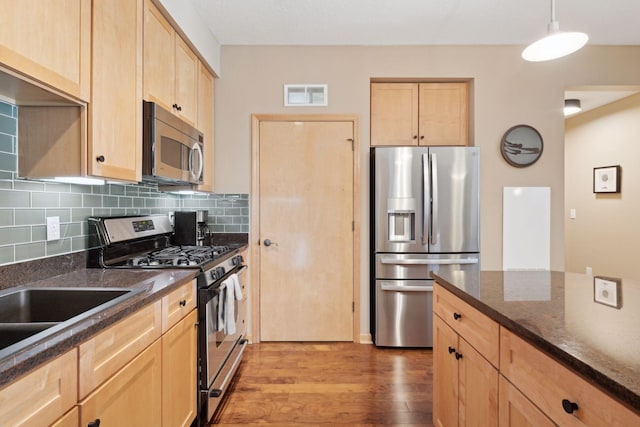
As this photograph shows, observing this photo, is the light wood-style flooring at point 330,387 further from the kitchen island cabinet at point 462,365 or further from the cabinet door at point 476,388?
the cabinet door at point 476,388

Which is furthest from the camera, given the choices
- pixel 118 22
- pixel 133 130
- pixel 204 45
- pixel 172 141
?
pixel 204 45

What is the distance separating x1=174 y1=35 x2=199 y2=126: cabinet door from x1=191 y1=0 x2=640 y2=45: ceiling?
0.39m

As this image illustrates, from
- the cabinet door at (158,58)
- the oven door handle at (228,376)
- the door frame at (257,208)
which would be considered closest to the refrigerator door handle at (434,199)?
the door frame at (257,208)

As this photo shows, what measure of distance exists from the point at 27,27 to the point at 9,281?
0.97 meters

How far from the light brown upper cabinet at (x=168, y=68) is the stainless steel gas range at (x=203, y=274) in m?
0.80

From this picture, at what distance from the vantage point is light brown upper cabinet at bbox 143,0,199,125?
6.20 feet

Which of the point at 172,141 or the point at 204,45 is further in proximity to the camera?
the point at 204,45

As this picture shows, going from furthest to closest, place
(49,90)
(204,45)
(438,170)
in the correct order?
(438,170)
(204,45)
(49,90)

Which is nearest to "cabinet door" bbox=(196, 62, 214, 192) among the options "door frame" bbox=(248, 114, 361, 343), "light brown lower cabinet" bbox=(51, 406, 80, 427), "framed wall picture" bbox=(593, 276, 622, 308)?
"door frame" bbox=(248, 114, 361, 343)

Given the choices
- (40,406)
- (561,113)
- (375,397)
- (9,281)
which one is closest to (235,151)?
(9,281)

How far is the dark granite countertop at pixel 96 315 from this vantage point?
74cm

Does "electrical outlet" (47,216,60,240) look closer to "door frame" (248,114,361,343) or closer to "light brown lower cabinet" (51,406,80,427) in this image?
"light brown lower cabinet" (51,406,80,427)

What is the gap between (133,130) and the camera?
1.72 meters

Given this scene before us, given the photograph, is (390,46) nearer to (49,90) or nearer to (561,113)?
(561,113)
